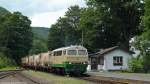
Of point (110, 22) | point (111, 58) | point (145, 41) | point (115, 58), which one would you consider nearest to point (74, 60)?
point (145, 41)

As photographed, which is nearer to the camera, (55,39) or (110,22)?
(110,22)

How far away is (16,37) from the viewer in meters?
130

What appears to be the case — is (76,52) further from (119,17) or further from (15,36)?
(15,36)

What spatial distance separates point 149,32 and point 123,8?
20155 mm

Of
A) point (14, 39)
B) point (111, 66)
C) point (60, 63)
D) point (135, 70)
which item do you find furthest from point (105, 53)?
point (14, 39)

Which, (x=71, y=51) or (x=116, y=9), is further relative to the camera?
(x=116, y=9)

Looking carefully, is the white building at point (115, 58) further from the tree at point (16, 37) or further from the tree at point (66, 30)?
the tree at point (66, 30)

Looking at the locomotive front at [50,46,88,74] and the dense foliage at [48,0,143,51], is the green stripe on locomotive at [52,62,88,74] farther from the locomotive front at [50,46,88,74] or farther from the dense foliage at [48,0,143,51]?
the dense foliage at [48,0,143,51]

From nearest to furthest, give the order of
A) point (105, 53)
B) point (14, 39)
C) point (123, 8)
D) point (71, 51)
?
point (71, 51) → point (105, 53) → point (123, 8) → point (14, 39)

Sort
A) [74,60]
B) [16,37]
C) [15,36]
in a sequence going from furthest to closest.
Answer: [16,37] < [15,36] < [74,60]

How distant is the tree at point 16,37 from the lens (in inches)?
5005

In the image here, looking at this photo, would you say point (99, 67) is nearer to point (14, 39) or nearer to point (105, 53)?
point (105, 53)

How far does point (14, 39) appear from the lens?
128750mm

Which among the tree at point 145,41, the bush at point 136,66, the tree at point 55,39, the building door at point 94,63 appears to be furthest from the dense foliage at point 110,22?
the tree at point 55,39
